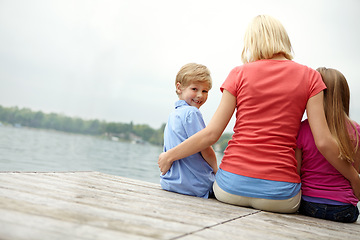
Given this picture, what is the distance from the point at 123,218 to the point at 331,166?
4.60 feet

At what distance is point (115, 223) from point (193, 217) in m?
0.42

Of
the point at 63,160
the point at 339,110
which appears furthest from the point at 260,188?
the point at 63,160

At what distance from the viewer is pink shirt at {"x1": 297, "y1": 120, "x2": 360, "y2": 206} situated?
85.0 inches

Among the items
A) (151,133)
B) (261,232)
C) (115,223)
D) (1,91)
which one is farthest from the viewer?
(1,91)

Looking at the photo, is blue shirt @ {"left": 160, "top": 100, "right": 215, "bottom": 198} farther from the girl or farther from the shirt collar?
the girl

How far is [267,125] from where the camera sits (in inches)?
82.1

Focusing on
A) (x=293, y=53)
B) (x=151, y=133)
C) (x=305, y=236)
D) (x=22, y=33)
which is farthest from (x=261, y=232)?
(x=22, y=33)

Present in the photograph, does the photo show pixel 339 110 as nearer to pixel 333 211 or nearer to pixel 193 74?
pixel 333 211

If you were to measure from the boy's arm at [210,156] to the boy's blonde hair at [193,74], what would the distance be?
20.7 inches

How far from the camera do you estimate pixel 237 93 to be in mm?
2166

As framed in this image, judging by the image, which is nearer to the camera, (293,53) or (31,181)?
(31,181)

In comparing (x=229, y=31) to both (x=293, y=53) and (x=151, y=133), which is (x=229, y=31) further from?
(x=293, y=53)

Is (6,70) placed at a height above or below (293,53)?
above

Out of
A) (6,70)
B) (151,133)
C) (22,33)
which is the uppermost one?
(22,33)
